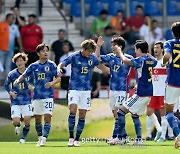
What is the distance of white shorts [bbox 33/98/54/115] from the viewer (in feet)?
63.4

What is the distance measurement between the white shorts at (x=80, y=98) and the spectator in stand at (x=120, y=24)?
8.18m

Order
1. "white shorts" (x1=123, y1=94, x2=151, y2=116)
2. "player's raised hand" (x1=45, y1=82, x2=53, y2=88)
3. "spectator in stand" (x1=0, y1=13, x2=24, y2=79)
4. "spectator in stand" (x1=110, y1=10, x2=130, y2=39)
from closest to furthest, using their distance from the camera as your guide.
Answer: "white shorts" (x1=123, y1=94, x2=151, y2=116), "player's raised hand" (x1=45, y1=82, x2=53, y2=88), "spectator in stand" (x1=0, y1=13, x2=24, y2=79), "spectator in stand" (x1=110, y1=10, x2=130, y2=39)

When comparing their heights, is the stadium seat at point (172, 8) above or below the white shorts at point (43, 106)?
above

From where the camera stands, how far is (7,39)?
993 inches

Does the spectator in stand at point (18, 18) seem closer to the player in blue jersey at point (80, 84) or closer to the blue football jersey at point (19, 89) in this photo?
the blue football jersey at point (19, 89)

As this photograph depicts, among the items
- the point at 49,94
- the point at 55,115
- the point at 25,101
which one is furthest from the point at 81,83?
the point at 55,115

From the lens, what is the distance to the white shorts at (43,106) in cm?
1931

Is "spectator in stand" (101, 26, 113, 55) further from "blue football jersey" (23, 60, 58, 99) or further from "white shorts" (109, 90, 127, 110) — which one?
"blue football jersey" (23, 60, 58, 99)

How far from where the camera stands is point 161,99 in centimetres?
2134

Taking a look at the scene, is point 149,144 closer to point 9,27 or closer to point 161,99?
point 161,99

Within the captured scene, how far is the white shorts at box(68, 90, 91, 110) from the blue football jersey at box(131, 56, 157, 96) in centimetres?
107

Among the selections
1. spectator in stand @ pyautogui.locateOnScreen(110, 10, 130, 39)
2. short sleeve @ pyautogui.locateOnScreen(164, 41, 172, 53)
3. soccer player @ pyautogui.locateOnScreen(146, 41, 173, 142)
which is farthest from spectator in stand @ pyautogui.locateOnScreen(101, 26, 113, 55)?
short sleeve @ pyautogui.locateOnScreen(164, 41, 172, 53)

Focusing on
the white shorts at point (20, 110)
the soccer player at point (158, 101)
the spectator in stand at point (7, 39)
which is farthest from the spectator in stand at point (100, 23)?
the white shorts at point (20, 110)

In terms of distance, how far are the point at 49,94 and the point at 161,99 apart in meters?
3.10
